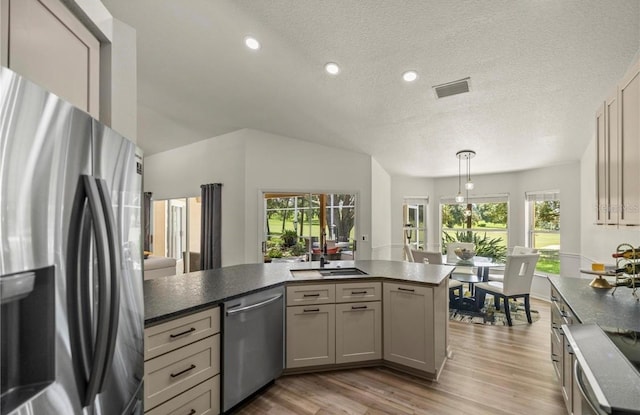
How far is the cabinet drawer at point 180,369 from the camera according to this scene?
1.60 metres

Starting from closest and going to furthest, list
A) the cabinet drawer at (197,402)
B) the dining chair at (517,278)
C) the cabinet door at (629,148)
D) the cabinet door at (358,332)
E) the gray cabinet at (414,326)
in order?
1. the cabinet door at (629,148)
2. the cabinet drawer at (197,402)
3. the gray cabinet at (414,326)
4. the cabinet door at (358,332)
5. the dining chair at (517,278)

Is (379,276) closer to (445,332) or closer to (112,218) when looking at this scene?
(445,332)

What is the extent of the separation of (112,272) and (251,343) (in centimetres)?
158

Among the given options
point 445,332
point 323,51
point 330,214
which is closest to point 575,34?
point 323,51

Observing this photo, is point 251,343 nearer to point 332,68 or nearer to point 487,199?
point 332,68

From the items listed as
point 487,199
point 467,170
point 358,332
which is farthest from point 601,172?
point 487,199

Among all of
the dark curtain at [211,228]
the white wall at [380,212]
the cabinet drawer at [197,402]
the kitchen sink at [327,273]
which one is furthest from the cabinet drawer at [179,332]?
the white wall at [380,212]

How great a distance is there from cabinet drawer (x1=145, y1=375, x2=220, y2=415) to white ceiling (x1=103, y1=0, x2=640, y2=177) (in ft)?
9.27

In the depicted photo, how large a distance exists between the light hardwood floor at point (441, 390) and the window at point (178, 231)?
13.6ft

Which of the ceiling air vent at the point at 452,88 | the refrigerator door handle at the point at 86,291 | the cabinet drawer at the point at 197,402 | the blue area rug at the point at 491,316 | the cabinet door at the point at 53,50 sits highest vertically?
the ceiling air vent at the point at 452,88

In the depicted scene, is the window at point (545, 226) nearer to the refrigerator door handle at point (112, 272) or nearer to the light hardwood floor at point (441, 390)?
the light hardwood floor at point (441, 390)

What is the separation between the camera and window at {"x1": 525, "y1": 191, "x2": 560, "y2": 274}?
5.17 meters

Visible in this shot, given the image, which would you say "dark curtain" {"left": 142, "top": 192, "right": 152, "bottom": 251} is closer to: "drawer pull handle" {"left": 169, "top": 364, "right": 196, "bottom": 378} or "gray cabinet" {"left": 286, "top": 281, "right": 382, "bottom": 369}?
"gray cabinet" {"left": 286, "top": 281, "right": 382, "bottom": 369}

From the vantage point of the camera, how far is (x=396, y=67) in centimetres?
281
